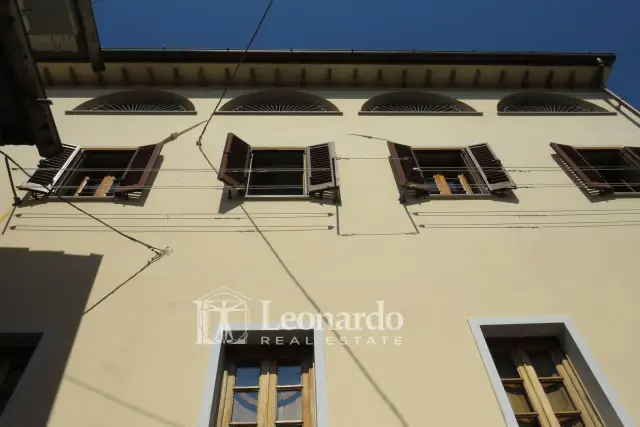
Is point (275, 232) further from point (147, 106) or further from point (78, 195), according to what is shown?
point (147, 106)

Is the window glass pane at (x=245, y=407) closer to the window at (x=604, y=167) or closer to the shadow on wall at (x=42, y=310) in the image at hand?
the shadow on wall at (x=42, y=310)

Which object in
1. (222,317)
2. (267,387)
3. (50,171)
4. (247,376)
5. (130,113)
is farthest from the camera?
(130,113)

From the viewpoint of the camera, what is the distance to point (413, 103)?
971 centimetres

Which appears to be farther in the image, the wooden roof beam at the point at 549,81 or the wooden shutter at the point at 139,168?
the wooden roof beam at the point at 549,81

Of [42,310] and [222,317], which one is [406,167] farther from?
[42,310]

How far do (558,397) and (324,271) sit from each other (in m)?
2.30

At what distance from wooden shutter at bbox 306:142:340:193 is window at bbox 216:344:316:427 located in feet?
7.68

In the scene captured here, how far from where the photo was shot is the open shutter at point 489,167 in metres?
6.36

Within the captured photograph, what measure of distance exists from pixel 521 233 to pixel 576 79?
5.97 metres

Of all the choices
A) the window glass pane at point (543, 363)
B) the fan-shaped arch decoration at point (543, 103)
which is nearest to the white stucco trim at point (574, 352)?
the window glass pane at point (543, 363)

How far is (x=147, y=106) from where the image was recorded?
9.45 meters

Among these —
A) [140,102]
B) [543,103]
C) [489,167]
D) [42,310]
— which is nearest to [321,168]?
[489,167]

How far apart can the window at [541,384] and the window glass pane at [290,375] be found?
1.70 meters

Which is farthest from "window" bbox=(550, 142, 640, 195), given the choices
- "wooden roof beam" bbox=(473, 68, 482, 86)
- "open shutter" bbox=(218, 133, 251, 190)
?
"open shutter" bbox=(218, 133, 251, 190)
